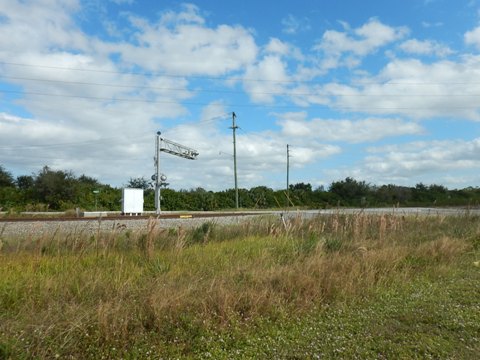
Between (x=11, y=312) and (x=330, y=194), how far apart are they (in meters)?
59.4

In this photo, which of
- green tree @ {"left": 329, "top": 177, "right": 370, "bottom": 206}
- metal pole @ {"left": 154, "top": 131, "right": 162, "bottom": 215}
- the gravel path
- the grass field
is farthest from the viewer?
green tree @ {"left": 329, "top": 177, "right": 370, "bottom": 206}

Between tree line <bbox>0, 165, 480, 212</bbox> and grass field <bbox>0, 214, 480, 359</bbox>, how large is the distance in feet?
73.4

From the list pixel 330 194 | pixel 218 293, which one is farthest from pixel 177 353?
pixel 330 194

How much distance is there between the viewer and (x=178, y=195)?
47156mm

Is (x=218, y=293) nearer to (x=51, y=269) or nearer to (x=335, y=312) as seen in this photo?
(x=335, y=312)

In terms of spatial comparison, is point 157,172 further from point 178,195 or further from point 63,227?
point 63,227

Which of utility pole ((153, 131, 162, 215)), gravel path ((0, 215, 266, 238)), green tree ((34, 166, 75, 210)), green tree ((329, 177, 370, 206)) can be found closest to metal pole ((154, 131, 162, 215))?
utility pole ((153, 131, 162, 215))

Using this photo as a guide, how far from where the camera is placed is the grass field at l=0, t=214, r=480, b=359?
3.82 m

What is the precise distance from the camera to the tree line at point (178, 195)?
132 ft

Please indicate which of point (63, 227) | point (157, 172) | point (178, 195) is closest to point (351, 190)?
point (178, 195)

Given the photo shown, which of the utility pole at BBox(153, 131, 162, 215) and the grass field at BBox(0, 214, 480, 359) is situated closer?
the grass field at BBox(0, 214, 480, 359)

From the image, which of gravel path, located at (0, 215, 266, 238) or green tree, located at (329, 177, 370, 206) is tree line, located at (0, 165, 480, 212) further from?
gravel path, located at (0, 215, 266, 238)

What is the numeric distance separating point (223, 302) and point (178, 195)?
142 ft

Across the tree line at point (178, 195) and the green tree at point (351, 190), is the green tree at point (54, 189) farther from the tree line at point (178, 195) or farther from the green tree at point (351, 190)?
the green tree at point (351, 190)
